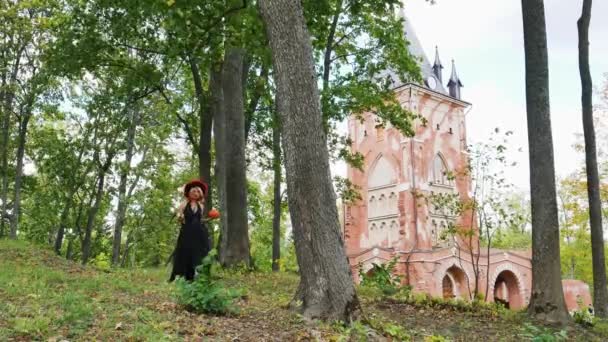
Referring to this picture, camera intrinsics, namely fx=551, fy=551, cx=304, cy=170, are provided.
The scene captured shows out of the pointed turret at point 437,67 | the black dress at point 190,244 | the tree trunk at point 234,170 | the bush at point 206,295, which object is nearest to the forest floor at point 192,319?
the bush at point 206,295

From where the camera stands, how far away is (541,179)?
907cm

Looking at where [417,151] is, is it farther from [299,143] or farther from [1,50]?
[299,143]

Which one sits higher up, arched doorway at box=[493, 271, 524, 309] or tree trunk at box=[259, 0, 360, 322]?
tree trunk at box=[259, 0, 360, 322]

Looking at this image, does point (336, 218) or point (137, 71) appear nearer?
point (336, 218)

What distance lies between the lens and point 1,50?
20.4m

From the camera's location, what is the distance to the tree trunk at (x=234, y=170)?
1327cm

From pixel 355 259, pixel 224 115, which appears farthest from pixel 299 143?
pixel 355 259

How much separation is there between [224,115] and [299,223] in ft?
31.0

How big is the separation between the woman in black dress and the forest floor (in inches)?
19.7

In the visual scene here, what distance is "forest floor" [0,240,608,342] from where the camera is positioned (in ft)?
16.6

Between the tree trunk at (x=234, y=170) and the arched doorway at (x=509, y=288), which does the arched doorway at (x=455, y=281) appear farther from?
the tree trunk at (x=234, y=170)

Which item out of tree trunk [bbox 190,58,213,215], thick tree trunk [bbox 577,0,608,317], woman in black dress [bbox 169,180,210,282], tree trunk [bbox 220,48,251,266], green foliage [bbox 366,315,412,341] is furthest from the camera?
tree trunk [bbox 190,58,213,215]

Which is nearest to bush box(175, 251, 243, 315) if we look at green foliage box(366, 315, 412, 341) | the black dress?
the black dress

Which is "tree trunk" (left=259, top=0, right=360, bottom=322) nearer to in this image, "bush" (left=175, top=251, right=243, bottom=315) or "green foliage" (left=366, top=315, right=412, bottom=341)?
"green foliage" (left=366, top=315, right=412, bottom=341)
